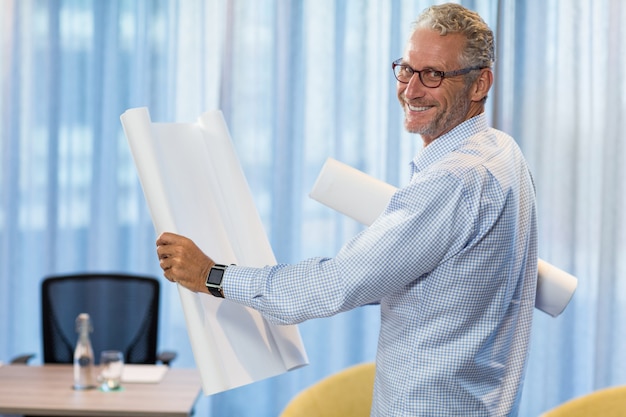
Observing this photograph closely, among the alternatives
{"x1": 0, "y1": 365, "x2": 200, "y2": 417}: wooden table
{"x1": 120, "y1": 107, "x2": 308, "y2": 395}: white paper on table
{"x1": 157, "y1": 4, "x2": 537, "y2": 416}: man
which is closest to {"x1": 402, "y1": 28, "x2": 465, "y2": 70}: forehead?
{"x1": 157, "y1": 4, "x2": 537, "y2": 416}: man

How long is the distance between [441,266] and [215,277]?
46 centimetres

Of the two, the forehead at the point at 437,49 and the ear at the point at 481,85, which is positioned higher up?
the forehead at the point at 437,49

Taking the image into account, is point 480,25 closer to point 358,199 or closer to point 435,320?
point 358,199

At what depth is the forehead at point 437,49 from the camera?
188 centimetres

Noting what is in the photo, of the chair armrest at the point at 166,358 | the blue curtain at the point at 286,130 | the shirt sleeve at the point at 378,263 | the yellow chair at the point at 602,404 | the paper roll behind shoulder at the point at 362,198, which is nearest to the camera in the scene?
the shirt sleeve at the point at 378,263

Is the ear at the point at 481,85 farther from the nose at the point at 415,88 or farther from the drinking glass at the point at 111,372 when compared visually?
the drinking glass at the point at 111,372

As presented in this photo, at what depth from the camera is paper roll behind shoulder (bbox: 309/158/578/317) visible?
6.73ft

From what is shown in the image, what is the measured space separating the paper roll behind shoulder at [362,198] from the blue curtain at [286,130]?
213 cm

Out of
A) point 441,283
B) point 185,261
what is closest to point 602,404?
point 441,283

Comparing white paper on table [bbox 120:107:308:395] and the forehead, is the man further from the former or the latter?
white paper on table [bbox 120:107:308:395]

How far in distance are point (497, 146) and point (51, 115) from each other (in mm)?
2864

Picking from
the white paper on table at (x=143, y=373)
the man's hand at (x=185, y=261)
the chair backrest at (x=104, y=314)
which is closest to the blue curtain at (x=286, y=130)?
the chair backrest at (x=104, y=314)

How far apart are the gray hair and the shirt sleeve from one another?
32cm

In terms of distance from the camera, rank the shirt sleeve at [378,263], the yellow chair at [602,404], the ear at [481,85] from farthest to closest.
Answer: the yellow chair at [602,404], the ear at [481,85], the shirt sleeve at [378,263]
